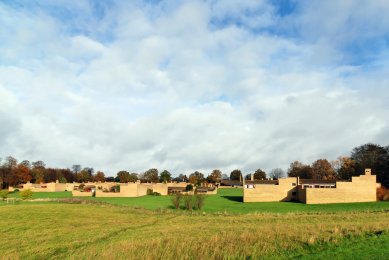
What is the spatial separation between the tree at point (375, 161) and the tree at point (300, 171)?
2102cm

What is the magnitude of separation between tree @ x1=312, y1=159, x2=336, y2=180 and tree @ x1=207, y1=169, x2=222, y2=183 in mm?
47569

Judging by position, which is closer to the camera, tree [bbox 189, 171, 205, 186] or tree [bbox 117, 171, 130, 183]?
tree [bbox 189, 171, 205, 186]

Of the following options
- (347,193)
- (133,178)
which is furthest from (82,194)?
(133,178)

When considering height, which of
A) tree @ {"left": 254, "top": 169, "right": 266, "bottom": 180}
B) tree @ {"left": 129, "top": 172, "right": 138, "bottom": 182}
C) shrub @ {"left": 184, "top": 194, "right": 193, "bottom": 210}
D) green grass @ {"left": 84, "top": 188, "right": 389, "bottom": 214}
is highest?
tree @ {"left": 254, "top": 169, "right": 266, "bottom": 180}

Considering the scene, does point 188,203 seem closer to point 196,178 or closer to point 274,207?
point 274,207

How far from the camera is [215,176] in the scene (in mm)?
174125

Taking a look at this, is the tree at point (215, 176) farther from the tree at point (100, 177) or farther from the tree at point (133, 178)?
the tree at point (100, 177)

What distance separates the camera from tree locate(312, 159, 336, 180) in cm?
13425

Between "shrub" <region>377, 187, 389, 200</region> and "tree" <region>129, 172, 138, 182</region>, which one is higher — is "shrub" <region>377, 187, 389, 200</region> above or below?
below

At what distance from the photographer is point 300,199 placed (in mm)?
74312

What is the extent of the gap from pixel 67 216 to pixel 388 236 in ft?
109

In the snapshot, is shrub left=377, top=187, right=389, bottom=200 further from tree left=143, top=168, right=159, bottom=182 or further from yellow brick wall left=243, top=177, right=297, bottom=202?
tree left=143, top=168, right=159, bottom=182

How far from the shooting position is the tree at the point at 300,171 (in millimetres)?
139500

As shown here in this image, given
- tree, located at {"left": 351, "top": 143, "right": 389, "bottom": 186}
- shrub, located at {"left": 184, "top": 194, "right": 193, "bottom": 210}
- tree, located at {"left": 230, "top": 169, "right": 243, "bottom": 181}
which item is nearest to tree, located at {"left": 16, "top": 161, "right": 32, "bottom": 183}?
tree, located at {"left": 230, "top": 169, "right": 243, "bottom": 181}
